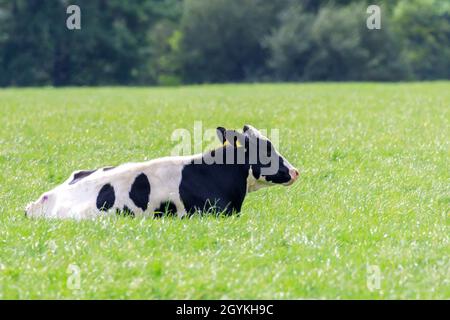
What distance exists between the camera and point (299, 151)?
59.3 feet

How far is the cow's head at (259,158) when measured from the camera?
11898 mm

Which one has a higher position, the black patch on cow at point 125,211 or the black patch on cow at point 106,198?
the black patch on cow at point 106,198

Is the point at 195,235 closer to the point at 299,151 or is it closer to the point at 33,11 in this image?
the point at 299,151

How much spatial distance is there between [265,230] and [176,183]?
135 cm

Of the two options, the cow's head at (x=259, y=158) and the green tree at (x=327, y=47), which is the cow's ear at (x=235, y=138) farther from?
the green tree at (x=327, y=47)

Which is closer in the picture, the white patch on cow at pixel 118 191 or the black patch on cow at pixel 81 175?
the white patch on cow at pixel 118 191

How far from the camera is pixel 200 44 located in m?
86.7

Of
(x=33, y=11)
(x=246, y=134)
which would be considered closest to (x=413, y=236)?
(x=246, y=134)

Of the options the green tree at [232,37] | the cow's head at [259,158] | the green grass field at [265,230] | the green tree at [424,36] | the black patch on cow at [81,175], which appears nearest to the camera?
the green grass field at [265,230]

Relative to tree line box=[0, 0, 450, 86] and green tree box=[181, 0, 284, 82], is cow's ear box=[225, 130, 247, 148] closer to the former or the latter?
tree line box=[0, 0, 450, 86]

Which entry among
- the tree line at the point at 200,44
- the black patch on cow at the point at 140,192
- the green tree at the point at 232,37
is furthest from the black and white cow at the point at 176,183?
the green tree at the point at 232,37

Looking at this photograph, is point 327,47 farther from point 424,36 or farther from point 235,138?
point 235,138

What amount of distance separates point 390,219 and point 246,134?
2161mm

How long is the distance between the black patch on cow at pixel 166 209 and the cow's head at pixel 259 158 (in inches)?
47.5
